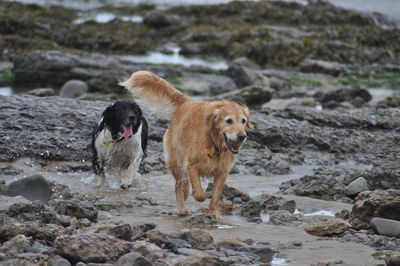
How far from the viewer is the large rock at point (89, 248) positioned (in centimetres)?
531

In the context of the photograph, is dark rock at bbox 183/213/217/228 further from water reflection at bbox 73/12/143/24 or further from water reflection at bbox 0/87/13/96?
water reflection at bbox 73/12/143/24

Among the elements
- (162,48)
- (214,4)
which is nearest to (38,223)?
(162,48)

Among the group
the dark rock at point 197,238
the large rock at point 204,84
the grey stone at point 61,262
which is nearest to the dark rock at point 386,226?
the dark rock at point 197,238

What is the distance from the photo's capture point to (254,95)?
19.8 m

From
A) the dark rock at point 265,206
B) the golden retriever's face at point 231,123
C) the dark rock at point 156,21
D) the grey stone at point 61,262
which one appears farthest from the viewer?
the dark rock at point 156,21

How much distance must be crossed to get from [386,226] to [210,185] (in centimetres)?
357

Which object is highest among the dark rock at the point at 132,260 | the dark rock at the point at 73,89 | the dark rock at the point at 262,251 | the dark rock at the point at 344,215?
the dark rock at the point at 132,260

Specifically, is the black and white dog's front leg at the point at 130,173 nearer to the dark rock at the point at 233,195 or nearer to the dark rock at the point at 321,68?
the dark rock at the point at 233,195

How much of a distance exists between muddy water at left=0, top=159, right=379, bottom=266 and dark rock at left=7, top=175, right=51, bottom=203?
81cm

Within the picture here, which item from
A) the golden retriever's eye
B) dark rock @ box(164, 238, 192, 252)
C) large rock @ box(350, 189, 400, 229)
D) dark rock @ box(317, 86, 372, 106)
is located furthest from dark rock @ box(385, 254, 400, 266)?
dark rock @ box(317, 86, 372, 106)

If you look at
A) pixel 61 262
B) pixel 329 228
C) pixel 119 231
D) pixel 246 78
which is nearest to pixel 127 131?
pixel 329 228

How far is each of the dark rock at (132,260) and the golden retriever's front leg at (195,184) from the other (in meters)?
2.96

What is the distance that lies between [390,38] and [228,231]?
131 feet

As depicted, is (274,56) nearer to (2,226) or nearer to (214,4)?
(214,4)
